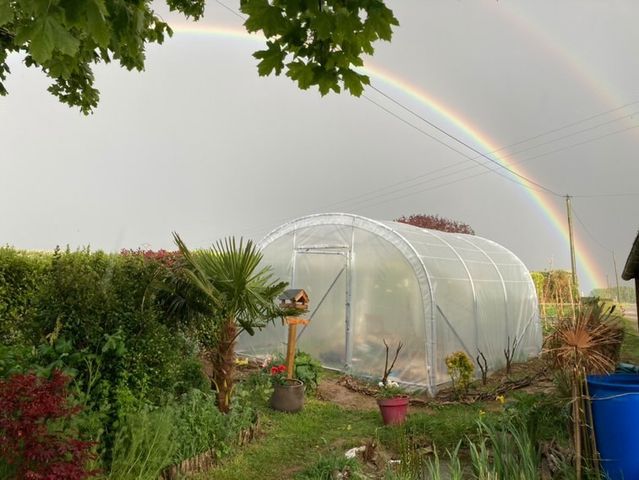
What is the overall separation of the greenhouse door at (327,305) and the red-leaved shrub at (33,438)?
7160mm

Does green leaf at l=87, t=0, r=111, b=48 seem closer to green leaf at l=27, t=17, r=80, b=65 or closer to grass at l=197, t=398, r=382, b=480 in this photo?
green leaf at l=27, t=17, r=80, b=65

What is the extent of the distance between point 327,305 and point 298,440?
174 inches

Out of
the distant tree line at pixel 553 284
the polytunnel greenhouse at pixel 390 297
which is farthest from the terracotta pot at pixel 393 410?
the distant tree line at pixel 553 284

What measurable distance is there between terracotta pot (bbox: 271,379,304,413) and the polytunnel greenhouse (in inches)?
99.8

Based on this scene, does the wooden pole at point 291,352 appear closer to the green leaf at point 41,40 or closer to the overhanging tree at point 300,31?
the overhanging tree at point 300,31

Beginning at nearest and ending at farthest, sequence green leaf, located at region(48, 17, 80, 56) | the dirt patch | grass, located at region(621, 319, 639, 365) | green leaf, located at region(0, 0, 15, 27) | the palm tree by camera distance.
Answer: green leaf, located at region(0, 0, 15, 27) → green leaf, located at region(48, 17, 80, 56) → the palm tree → the dirt patch → grass, located at region(621, 319, 639, 365)

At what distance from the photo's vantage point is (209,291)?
5.38 m

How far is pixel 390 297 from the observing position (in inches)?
364

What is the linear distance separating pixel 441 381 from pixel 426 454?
3.90 m

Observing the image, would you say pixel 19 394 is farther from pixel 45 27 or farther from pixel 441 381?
pixel 441 381

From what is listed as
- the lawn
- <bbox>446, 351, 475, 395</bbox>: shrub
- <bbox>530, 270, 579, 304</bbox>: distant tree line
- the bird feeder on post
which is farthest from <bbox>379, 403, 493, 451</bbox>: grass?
<bbox>530, 270, 579, 304</bbox>: distant tree line

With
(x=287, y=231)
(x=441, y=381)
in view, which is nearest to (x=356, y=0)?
(x=441, y=381)

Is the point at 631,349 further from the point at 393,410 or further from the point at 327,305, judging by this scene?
the point at 393,410

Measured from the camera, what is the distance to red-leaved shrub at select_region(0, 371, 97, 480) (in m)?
2.58
